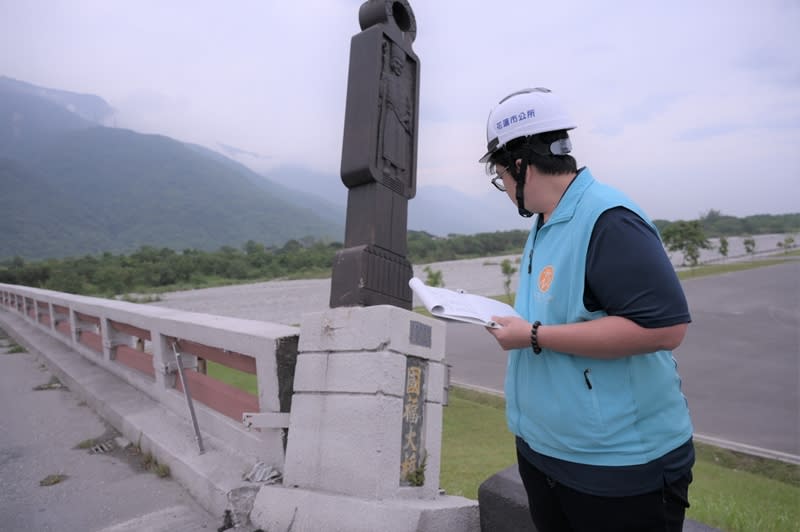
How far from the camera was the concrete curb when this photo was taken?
3.01 metres

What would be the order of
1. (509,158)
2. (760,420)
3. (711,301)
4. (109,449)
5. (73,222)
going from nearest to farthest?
(509,158), (109,449), (760,420), (711,301), (73,222)

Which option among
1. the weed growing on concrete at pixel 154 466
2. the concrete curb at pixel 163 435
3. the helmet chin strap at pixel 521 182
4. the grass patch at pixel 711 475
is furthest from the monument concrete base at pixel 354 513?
the grass patch at pixel 711 475

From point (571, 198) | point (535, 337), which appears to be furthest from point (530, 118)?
point (535, 337)

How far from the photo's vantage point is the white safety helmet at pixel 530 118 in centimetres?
157

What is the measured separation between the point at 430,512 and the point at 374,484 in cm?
27

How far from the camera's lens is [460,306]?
1609 mm

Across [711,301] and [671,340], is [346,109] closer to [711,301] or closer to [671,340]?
[671,340]

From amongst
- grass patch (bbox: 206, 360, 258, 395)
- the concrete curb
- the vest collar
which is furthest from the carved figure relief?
grass patch (bbox: 206, 360, 258, 395)

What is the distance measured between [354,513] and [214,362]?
99.3 inches

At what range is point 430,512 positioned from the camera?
2.24 metres

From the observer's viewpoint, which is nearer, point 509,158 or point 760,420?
point 509,158

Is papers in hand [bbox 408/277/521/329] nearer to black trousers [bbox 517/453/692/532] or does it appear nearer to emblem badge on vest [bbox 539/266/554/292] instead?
emblem badge on vest [bbox 539/266/554/292]

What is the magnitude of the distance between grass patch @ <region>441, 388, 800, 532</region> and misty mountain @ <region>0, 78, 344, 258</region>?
3735 inches

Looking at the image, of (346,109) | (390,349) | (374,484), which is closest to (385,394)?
(390,349)
